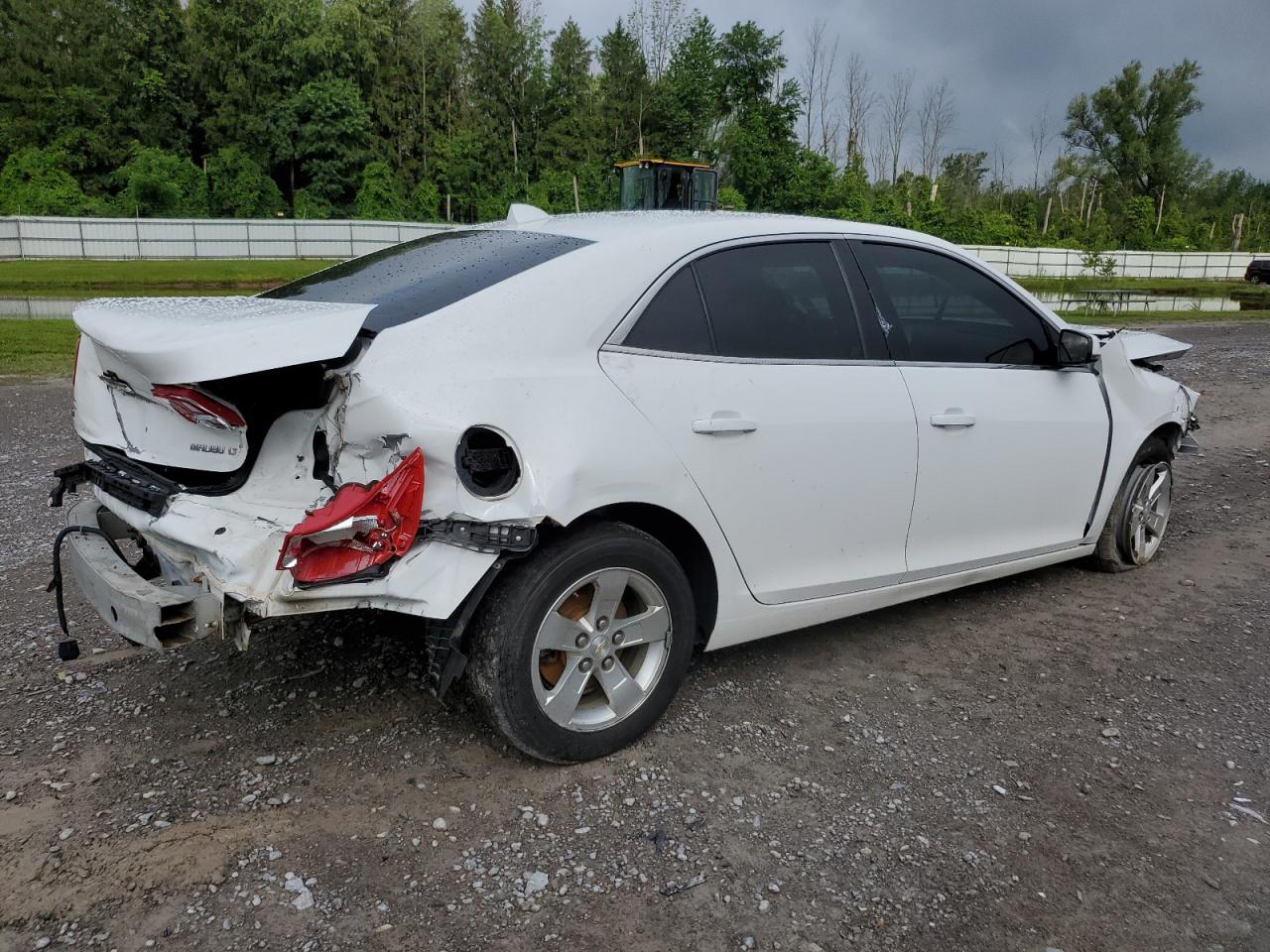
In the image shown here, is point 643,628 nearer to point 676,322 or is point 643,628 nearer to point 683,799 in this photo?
point 683,799

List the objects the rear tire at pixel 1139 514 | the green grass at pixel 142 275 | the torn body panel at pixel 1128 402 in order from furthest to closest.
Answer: the green grass at pixel 142 275, the rear tire at pixel 1139 514, the torn body panel at pixel 1128 402

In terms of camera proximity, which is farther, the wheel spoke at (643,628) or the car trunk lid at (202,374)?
the wheel spoke at (643,628)

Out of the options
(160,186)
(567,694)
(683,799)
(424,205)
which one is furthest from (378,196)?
(683,799)

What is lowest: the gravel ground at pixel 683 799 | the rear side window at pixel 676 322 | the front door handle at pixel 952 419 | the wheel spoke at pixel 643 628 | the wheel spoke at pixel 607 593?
the gravel ground at pixel 683 799

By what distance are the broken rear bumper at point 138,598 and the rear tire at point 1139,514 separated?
4.22 m

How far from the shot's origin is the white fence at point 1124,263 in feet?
127

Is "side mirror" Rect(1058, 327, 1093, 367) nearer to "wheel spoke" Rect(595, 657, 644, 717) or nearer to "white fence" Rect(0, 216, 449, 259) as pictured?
"wheel spoke" Rect(595, 657, 644, 717)

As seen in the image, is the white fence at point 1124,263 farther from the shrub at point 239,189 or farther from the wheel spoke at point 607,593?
the wheel spoke at point 607,593

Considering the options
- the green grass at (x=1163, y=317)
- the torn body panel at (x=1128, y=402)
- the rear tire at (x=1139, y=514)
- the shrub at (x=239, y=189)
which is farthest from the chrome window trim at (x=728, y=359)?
the shrub at (x=239, y=189)

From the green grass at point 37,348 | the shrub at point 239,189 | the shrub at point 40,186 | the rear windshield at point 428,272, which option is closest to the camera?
the rear windshield at point 428,272

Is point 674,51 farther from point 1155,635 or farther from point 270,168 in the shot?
point 1155,635

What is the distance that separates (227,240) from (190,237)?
1.35 metres

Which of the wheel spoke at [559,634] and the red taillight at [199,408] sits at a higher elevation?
the red taillight at [199,408]

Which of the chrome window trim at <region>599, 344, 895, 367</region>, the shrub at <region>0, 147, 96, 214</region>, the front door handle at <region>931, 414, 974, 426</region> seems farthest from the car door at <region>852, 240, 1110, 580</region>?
the shrub at <region>0, 147, 96, 214</region>
